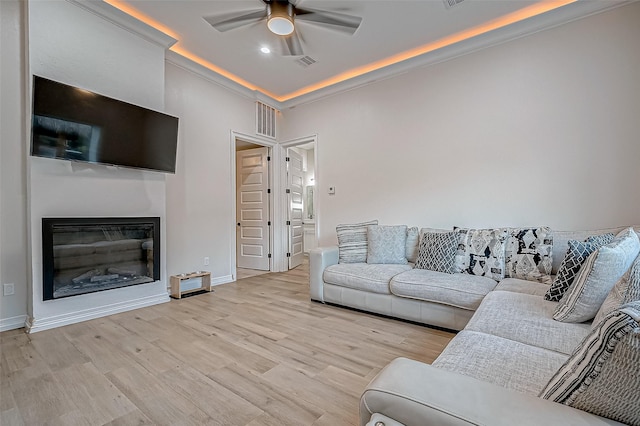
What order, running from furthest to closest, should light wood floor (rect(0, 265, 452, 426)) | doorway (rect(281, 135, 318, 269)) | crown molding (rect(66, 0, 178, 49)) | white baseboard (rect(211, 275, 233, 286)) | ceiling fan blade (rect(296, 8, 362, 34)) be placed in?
doorway (rect(281, 135, 318, 269)), white baseboard (rect(211, 275, 233, 286)), crown molding (rect(66, 0, 178, 49)), ceiling fan blade (rect(296, 8, 362, 34)), light wood floor (rect(0, 265, 452, 426))

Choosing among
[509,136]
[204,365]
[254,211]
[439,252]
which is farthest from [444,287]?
[254,211]

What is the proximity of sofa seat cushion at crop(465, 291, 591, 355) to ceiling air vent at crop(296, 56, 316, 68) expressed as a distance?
11.6 ft

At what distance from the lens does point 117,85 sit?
3076 millimetres

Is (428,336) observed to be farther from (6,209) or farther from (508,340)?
(6,209)

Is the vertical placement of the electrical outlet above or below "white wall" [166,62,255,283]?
below

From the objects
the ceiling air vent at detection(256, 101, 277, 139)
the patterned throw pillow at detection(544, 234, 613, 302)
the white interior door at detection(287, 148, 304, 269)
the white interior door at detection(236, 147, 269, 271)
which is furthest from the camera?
the white interior door at detection(287, 148, 304, 269)

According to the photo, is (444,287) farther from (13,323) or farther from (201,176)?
(13,323)

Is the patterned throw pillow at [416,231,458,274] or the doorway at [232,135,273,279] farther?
the doorway at [232,135,273,279]

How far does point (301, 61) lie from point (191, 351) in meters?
3.69

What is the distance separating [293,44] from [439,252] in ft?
9.20

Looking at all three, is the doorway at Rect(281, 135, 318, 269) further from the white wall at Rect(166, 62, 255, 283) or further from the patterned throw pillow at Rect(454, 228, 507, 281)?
the patterned throw pillow at Rect(454, 228, 507, 281)

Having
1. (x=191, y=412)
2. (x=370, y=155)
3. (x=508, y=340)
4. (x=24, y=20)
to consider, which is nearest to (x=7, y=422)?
(x=191, y=412)

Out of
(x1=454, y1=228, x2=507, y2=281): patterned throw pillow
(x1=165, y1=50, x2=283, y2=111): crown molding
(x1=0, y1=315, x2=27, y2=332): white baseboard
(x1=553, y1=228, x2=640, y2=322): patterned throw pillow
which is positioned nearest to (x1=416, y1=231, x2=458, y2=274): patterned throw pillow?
(x1=454, y1=228, x2=507, y2=281): patterned throw pillow

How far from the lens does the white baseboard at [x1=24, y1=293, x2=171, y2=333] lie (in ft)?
8.46
